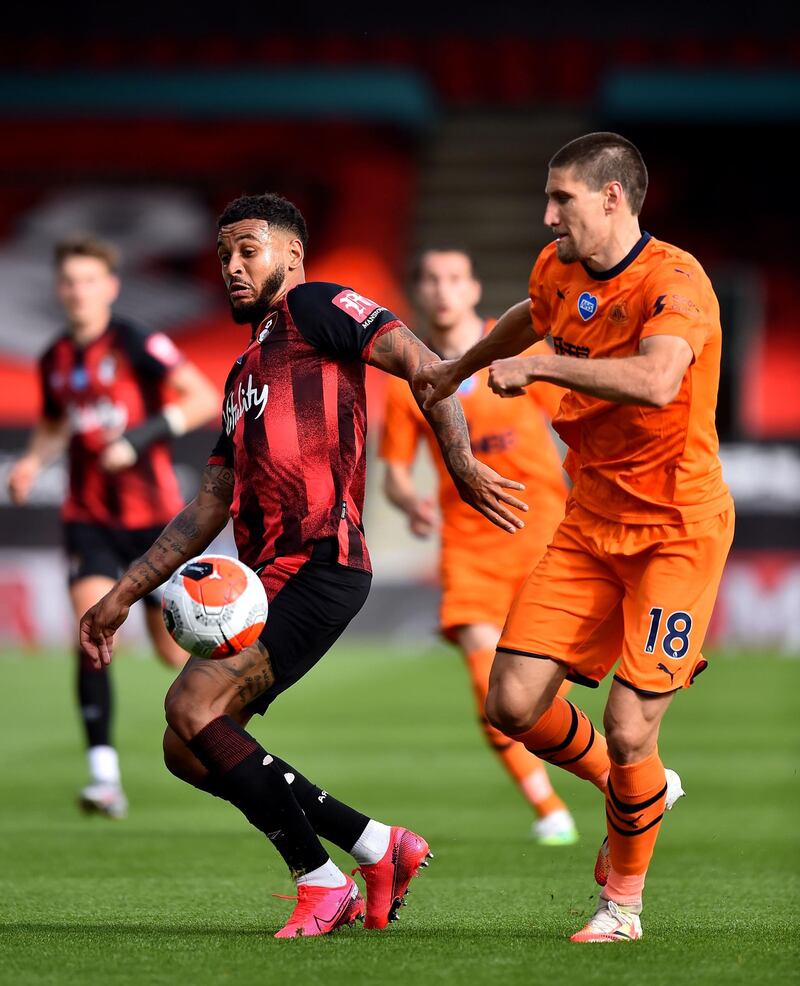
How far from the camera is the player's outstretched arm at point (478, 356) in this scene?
17.2ft

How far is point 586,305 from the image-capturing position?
5.33m

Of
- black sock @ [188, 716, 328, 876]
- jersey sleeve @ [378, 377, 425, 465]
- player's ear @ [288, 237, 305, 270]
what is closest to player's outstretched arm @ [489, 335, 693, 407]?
player's ear @ [288, 237, 305, 270]

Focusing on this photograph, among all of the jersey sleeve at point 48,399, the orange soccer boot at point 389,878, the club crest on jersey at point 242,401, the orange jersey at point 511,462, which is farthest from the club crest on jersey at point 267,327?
the jersey sleeve at point 48,399

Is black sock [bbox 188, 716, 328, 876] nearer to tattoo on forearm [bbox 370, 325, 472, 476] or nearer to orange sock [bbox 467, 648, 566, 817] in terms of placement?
tattoo on forearm [bbox 370, 325, 472, 476]

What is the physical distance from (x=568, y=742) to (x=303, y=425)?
1389 millimetres

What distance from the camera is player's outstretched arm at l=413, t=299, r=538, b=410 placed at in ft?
17.2

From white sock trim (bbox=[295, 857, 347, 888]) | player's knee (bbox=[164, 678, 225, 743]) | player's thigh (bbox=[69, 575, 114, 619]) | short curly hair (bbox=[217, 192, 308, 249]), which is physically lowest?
white sock trim (bbox=[295, 857, 347, 888])

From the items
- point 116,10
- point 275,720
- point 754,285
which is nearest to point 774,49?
point 754,285

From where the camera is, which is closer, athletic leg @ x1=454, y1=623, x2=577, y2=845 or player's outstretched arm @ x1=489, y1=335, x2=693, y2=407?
player's outstretched arm @ x1=489, y1=335, x2=693, y2=407

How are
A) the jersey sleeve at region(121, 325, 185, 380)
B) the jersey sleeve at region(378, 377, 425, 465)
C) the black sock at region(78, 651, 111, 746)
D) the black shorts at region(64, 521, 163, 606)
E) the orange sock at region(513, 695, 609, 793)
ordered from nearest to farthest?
1. the orange sock at region(513, 695, 609, 793)
2. the jersey sleeve at region(378, 377, 425, 465)
3. the black sock at region(78, 651, 111, 746)
4. the black shorts at region(64, 521, 163, 606)
5. the jersey sleeve at region(121, 325, 185, 380)

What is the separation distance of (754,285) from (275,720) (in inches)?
485

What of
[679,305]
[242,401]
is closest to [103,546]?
[242,401]

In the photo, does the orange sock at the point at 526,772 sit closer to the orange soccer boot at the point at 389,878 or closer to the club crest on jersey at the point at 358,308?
the orange soccer boot at the point at 389,878

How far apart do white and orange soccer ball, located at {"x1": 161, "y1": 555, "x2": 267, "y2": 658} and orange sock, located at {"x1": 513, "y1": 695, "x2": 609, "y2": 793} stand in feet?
3.44
